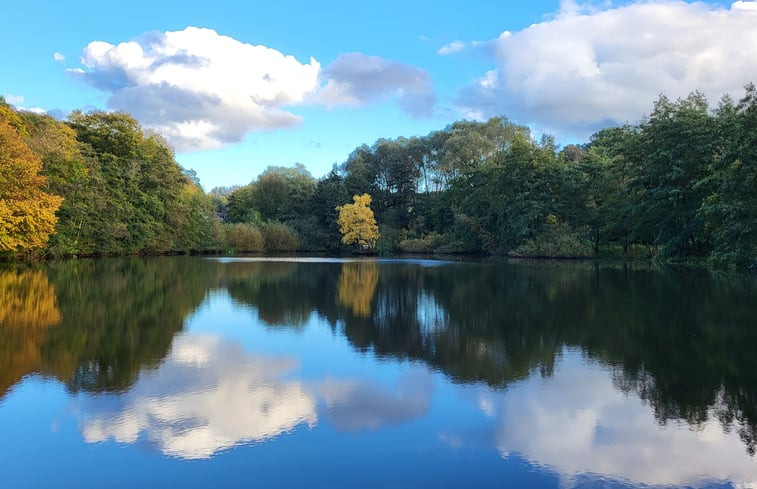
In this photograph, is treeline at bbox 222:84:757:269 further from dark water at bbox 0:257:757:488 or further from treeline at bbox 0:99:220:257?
dark water at bbox 0:257:757:488

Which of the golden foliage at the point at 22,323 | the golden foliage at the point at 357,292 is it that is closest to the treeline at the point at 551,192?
the golden foliage at the point at 357,292

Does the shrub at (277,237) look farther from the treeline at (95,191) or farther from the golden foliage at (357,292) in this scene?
the golden foliage at (357,292)

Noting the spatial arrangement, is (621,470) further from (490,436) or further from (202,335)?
(202,335)

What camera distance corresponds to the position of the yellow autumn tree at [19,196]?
23.5m

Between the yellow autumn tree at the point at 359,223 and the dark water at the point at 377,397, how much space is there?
4007 cm

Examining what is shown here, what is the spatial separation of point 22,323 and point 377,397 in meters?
8.23

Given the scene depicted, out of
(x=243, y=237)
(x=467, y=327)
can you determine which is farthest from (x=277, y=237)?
(x=467, y=327)

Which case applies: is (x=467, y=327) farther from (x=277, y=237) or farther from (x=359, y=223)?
(x=277, y=237)

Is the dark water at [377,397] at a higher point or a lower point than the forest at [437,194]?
lower

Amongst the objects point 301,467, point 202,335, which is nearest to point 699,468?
point 301,467

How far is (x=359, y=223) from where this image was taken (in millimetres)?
52906

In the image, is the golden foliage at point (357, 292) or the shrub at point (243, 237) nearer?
the golden foliage at point (357, 292)

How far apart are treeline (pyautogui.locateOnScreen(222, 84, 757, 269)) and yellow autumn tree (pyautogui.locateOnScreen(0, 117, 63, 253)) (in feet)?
96.9

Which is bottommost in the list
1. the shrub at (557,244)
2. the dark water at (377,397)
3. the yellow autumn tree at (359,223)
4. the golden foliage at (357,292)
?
the dark water at (377,397)
